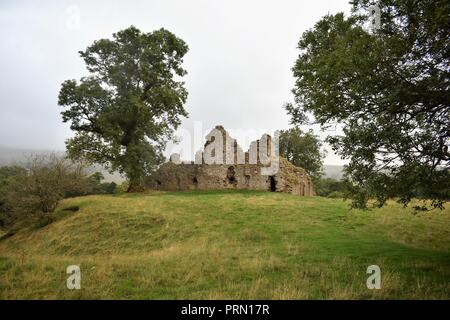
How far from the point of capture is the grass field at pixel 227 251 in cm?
947

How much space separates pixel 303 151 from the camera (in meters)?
59.7

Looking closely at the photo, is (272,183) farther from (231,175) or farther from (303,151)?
(303,151)

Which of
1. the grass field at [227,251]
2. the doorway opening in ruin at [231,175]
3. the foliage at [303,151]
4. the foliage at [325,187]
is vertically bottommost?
the grass field at [227,251]

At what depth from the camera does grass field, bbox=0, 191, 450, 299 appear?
947 cm

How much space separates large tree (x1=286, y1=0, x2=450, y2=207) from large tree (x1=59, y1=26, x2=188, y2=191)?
25611 millimetres

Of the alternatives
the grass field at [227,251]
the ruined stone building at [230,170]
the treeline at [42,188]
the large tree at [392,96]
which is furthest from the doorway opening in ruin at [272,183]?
the large tree at [392,96]

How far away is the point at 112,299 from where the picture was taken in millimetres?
8758

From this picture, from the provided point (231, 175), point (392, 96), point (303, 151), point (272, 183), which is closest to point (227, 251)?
point (392, 96)

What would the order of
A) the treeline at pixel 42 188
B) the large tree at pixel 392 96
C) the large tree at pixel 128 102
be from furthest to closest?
1. the large tree at pixel 128 102
2. the treeline at pixel 42 188
3. the large tree at pixel 392 96

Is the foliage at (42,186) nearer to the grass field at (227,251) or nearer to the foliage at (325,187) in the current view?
the grass field at (227,251)

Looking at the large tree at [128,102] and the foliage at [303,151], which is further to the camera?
the foliage at [303,151]

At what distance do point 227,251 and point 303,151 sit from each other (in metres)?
47.1

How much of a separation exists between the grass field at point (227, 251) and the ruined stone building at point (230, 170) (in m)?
9.53
